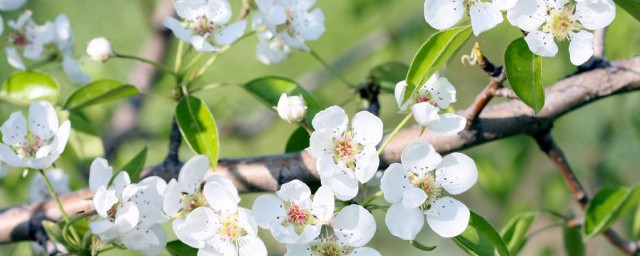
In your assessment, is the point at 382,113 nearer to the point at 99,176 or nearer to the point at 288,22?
the point at 288,22

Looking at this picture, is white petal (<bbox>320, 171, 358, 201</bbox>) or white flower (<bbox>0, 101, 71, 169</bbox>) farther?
white flower (<bbox>0, 101, 71, 169</bbox>)

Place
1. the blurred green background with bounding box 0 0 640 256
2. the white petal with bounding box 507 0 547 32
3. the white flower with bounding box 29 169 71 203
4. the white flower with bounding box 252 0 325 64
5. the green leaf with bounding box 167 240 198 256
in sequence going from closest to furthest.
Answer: the white petal with bounding box 507 0 547 32
the green leaf with bounding box 167 240 198 256
the white flower with bounding box 252 0 325 64
the white flower with bounding box 29 169 71 203
the blurred green background with bounding box 0 0 640 256

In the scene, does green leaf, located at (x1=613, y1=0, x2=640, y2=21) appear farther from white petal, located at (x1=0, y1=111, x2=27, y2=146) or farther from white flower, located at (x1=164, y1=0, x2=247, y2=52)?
white petal, located at (x1=0, y1=111, x2=27, y2=146)

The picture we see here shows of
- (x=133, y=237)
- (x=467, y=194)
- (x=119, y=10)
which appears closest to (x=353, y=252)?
(x=133, y=237)

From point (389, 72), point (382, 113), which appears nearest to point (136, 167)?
point (389, 72)

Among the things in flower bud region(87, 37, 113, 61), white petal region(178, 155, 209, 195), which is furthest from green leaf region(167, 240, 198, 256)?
flower bud region(87, 37, 113, 61)

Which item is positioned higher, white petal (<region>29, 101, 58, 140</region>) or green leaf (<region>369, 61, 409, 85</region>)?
white petal (<region>29, 101, 58, 140</region>)

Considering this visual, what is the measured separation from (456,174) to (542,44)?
169 mm

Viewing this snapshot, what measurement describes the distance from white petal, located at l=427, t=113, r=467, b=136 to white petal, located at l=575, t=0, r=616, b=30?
0.17m

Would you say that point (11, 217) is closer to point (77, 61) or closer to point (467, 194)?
point (77, 61)

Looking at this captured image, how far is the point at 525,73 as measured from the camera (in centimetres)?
87

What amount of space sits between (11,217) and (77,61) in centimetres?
26

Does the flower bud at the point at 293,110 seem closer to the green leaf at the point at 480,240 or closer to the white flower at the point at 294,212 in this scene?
the white flower at the point at 294,212

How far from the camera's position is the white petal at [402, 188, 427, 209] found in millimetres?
857
